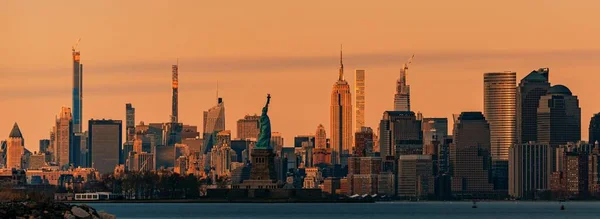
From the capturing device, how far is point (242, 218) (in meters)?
200

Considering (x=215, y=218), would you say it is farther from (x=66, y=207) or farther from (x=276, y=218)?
(x=66, y=207)

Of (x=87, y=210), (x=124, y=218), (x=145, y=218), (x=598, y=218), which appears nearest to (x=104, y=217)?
(x=87, y=210)

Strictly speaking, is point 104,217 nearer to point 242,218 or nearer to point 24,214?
point 24,214

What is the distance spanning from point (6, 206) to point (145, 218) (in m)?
105

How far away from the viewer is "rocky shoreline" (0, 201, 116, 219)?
8775cm

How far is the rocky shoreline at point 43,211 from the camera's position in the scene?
288ft

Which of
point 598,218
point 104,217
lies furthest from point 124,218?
point 104,217

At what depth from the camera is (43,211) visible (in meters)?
88.8

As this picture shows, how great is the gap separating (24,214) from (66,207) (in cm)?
355

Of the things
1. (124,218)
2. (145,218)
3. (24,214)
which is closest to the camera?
(24,214)

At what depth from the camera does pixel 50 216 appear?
289 feet

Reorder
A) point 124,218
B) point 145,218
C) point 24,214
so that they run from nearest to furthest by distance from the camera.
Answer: point 24,214 → point 124,218 → point 145,218

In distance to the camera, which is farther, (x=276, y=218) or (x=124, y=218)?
(x=276, y=218)

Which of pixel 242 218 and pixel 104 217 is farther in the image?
pixel 242 218
